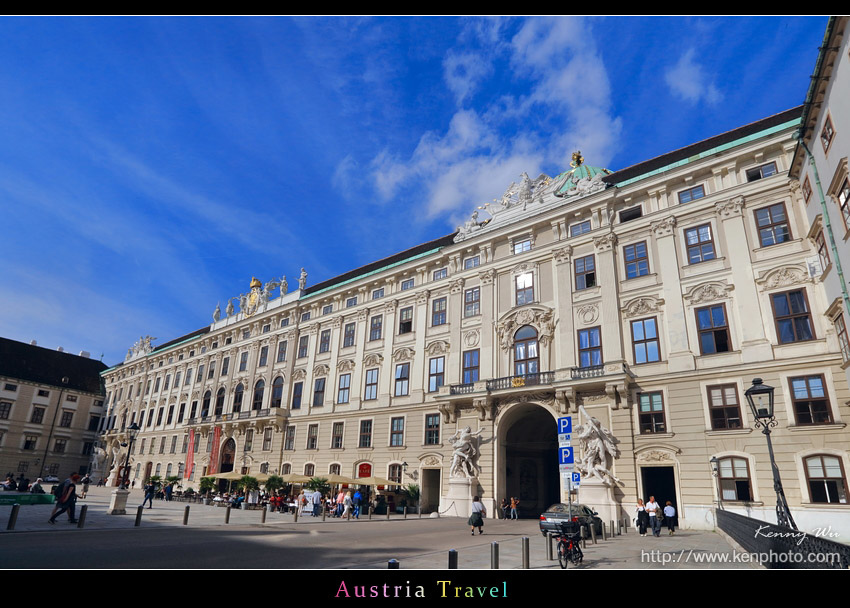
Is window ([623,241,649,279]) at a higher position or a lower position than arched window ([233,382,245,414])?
higher

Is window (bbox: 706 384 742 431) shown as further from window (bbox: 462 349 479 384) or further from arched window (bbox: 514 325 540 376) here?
window (bbox: 462 349 479 384)

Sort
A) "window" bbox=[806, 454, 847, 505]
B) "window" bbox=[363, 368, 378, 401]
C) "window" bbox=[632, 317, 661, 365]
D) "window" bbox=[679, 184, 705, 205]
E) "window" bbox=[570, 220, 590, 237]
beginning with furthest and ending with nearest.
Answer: "window" bbox=[363, 368, 378, 401]
"window" bbox=[570, 220, 590, 237]
"window" bbox=[679, 184, 705, 205]
"window" bbox=[632, 317, 661, 365]
"window" bbox=[806, 454, 847, 505]

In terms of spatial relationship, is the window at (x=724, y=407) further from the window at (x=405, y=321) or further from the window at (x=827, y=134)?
the window at (x=405, y=321)

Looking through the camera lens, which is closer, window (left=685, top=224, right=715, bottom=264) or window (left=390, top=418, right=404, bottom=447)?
window (left=685, top=224, right=715, bottom=264)

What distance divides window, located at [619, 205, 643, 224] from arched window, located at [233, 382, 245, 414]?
40897 millimetres

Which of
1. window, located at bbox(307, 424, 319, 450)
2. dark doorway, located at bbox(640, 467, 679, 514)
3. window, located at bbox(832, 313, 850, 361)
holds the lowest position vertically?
dark doorway, located at bbox(640, 467, 679, 514)

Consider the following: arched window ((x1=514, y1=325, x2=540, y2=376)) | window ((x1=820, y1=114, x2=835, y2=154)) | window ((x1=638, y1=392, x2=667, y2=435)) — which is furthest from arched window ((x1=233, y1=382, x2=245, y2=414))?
window ((x1=820, y1=114, x2=835, y2=154))

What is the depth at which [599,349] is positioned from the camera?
29016 millimetres

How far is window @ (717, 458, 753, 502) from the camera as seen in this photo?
2236 centimetres

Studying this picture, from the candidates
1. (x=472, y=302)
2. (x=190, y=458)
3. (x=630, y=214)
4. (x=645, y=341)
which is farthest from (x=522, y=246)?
(x=190, y=458)

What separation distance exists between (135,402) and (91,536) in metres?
63.1

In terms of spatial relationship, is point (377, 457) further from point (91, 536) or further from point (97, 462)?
point (97, 462)

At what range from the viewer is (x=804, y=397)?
71.9 ft

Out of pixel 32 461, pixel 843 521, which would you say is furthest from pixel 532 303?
pixel 32 461
